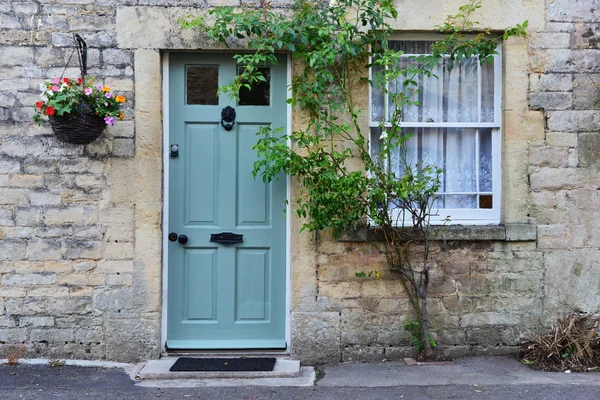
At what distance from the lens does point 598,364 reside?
524 cm

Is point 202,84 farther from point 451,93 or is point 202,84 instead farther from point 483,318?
point 483,318

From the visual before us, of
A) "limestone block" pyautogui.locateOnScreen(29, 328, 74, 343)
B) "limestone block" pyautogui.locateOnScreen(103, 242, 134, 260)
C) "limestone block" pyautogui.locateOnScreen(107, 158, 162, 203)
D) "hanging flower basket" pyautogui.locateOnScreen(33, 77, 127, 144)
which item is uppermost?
"hanging flower basket" pyautogui.locateOnScreen(33, 77, 127, 144)

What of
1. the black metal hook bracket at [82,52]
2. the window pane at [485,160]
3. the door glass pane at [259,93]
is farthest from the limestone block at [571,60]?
the black metal hook bracket at [82,52]

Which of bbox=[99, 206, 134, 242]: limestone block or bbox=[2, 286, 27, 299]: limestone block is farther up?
bbox=[99, 206, 134, 242]: limestone block

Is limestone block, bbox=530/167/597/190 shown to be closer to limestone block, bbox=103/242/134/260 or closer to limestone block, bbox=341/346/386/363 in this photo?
limestone block, bbox=341/346/386/363

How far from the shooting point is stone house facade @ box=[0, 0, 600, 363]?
5367 millimetres

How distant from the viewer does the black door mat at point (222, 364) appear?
16.9 feet

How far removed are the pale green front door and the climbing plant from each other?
204 mm

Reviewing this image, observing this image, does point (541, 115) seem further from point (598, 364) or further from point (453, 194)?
point (598, 364)

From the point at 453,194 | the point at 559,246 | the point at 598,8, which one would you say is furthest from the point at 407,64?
the point at 559,246

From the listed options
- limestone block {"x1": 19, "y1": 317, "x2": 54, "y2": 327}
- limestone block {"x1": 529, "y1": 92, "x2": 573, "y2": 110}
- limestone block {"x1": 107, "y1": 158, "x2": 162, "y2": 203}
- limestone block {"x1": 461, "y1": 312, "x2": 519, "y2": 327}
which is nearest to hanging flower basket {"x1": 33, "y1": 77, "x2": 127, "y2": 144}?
limestone block {"x1": 107, "y1": 158, "x2": 162, "y2": 203}

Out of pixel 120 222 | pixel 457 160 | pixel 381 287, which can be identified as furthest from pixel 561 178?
pixel 120 222

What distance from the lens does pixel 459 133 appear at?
566 cm

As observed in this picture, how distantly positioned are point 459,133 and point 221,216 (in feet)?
7.32
